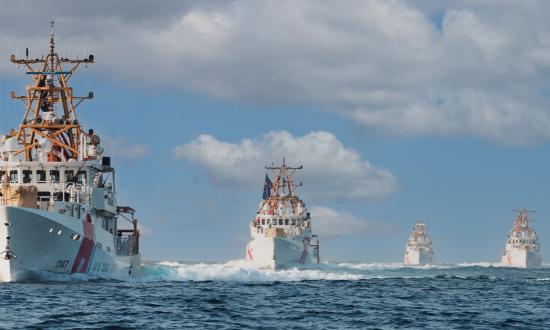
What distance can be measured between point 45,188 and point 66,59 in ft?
43.9

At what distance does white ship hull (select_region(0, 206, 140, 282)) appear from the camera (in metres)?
48.3

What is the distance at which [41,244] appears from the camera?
49812 mm

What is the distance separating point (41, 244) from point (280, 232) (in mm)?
66297

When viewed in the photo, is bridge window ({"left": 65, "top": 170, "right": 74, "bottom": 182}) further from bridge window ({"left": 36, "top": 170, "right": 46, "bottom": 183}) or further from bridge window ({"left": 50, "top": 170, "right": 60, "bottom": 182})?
bridge window ({"left": 36, "top": 170, "right": 46, "bottom": 183})

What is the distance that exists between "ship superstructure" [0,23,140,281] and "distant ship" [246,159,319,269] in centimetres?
3868

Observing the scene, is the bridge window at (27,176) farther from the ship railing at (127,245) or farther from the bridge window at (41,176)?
the ship railing at (127,245)

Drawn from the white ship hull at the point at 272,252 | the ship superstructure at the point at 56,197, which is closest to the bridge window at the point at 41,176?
the ship superstructure at the point at 56,197

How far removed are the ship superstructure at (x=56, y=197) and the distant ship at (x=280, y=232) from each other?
38685 mm

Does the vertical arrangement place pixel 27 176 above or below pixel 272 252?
above

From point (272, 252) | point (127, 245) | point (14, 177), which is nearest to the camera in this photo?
point (14, 177)

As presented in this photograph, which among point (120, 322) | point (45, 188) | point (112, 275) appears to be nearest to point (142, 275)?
point (112, 275)

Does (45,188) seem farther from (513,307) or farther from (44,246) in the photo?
(513,307)

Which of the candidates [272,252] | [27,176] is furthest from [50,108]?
[272,252]

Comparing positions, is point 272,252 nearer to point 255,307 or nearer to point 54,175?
point 54,175
